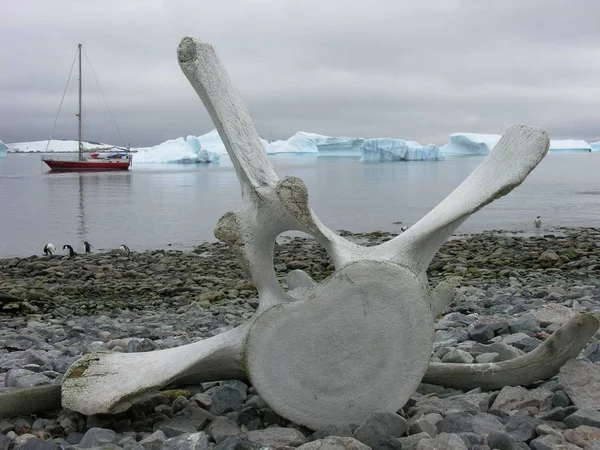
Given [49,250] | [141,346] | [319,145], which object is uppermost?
[319,145]

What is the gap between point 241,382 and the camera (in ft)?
12.0

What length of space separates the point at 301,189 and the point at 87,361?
1404 millimetres

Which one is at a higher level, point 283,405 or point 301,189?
point 301,189

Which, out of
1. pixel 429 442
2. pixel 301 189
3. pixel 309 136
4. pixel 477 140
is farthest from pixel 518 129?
pixel 309 136

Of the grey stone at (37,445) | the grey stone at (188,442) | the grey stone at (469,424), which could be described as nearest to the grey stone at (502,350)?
the grey stone at (469,424)

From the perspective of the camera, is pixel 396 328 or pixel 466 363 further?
pixel 466 363

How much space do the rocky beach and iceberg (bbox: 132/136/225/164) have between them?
72951 mm

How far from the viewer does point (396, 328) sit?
3010 mm

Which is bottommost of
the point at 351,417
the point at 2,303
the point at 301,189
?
the point at 2,303

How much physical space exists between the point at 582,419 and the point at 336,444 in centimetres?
110

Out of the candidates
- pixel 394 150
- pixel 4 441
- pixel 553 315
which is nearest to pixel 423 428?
pixel 4 441

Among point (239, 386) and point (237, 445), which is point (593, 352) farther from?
point (237, 445)

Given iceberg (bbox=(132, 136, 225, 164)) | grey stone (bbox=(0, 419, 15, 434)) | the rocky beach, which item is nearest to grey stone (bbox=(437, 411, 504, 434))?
the rocky beach

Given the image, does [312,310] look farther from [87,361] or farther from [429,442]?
[87,361]
